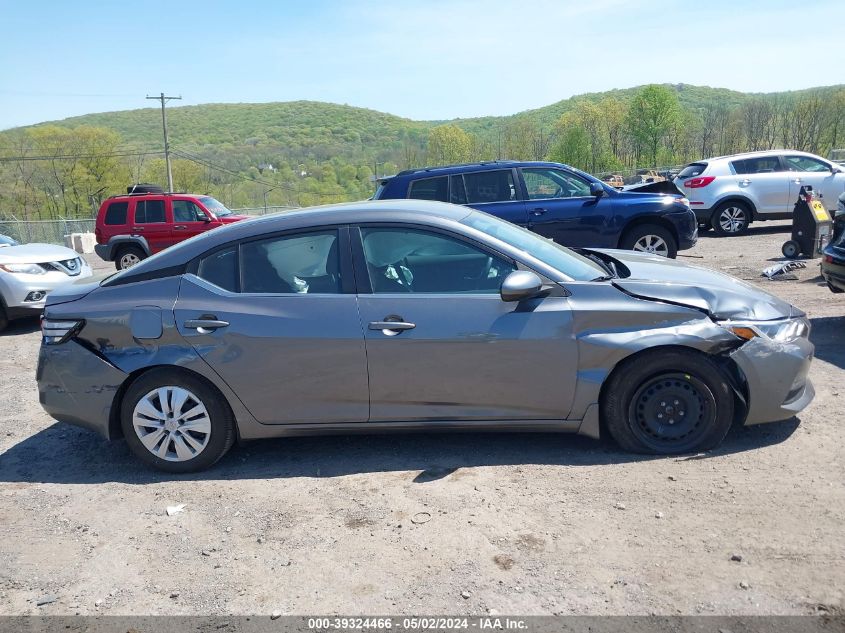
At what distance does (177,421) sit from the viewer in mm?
4316

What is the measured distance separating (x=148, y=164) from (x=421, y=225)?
86.4 meters

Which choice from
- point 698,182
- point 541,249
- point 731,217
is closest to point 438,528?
point 541,249

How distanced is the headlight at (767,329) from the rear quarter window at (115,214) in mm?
16218

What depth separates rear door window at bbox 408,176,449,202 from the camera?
396 inches

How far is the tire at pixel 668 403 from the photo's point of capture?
407 cm

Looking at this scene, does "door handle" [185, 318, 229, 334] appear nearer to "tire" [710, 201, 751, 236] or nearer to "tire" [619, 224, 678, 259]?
"tire" [619, 224, 678, 259]

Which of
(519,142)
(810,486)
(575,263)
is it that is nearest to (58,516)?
(575,263)

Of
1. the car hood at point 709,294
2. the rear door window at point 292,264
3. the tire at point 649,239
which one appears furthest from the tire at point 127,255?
the car hood at point 709,294

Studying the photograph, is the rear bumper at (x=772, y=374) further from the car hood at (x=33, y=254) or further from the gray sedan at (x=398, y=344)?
the car hood at (x=33, y=254)

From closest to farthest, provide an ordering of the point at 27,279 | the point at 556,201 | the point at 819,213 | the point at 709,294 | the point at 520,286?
1. the point at 520,286
2. the point at 709,294
3. the point at 27,279
4. the point at 556,201
5. the point at 819,213

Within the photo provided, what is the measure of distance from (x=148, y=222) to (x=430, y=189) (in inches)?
394

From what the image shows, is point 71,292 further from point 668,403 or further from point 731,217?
point 731,217

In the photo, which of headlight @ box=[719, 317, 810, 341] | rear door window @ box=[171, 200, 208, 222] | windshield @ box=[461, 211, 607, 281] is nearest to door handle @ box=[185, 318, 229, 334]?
windshield @ box=[461, 211, 607, 281]

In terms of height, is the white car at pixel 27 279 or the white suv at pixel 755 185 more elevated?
the white suv at pixel 755 185
